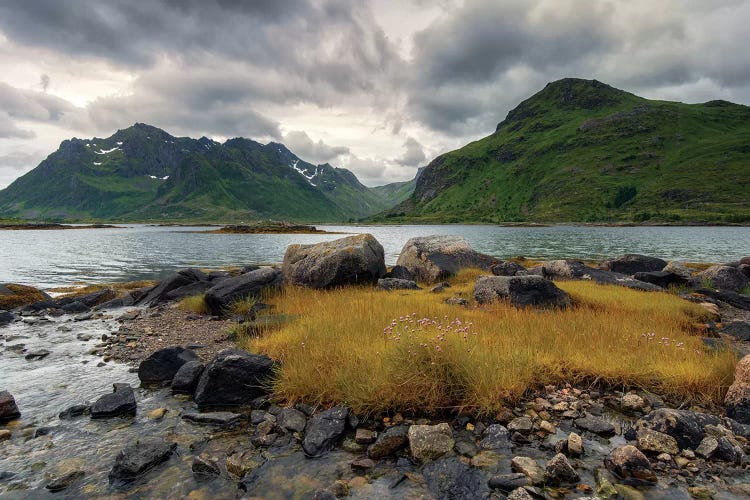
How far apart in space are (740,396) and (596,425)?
2.29 metres

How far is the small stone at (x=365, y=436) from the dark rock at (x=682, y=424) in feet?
12.6

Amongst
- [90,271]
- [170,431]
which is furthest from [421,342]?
[90,271]

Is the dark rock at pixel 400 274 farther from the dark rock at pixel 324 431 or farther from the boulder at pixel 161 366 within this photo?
the dark rock at pixel 324 431

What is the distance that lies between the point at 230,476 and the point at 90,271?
43.2m

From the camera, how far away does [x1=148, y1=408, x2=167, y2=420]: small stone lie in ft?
21.6

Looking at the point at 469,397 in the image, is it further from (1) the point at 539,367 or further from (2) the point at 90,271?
(2) the point at 90,271

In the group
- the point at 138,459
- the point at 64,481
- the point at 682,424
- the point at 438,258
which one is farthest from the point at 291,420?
the point at 438,258

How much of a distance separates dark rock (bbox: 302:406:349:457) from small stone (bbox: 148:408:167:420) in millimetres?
2888

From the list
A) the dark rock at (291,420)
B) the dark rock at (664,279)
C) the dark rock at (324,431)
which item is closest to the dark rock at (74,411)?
the dark rock at (291,420)

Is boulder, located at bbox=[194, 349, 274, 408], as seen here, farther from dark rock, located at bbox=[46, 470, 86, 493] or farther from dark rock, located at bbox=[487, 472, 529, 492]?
dark rock, located at bbox=[487, 472, 529, 492]

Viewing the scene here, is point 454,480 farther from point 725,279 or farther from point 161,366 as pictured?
point 725,279

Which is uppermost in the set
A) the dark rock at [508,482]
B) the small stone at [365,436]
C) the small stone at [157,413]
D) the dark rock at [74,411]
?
the dark rock at [508,482]

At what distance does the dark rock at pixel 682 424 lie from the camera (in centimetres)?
487

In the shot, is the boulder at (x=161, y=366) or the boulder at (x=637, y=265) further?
the boulder at (x=637, y=265)
